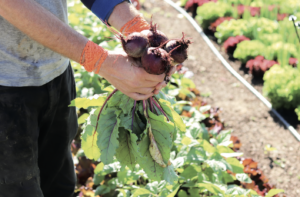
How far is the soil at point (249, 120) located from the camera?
2.83 m

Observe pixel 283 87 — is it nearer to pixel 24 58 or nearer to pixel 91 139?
pixel 91 139

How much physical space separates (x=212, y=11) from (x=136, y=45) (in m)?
4.20

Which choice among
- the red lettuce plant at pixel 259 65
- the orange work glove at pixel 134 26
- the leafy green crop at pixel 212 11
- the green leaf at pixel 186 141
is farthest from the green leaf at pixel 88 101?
the leafy green crop at pixel 212 11

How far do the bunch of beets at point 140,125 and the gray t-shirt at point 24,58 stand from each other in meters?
0.35

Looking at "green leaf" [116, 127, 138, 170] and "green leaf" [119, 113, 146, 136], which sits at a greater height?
"green leaf" [119, 113, 146, 136]

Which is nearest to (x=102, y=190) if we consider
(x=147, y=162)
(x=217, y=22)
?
(x=147, y=162)

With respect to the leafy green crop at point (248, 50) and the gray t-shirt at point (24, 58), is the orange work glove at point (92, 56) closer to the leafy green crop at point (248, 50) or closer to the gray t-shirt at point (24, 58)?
the gray t-shirt at point (24, 58)

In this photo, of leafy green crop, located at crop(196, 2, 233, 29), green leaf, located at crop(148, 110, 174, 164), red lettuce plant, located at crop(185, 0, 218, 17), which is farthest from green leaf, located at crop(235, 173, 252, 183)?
red lettuce plant, located at crop(185, 0, 218, 17)

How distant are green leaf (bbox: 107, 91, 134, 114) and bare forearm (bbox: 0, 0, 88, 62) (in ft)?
1.23

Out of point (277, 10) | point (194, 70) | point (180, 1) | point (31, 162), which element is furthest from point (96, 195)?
point (180, 1)

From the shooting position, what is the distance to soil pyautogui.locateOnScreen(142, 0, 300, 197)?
2.83 meters

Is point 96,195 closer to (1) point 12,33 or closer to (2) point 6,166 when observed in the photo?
(2) point 6,166

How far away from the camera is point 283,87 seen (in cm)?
336

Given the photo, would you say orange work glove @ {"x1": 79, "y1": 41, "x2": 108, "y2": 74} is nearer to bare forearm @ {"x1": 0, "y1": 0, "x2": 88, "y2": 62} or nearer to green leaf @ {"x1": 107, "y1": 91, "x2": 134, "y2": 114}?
bare forearm @ {"x1": 0, "y1": 0, "x2": 88, "y2": 62}
